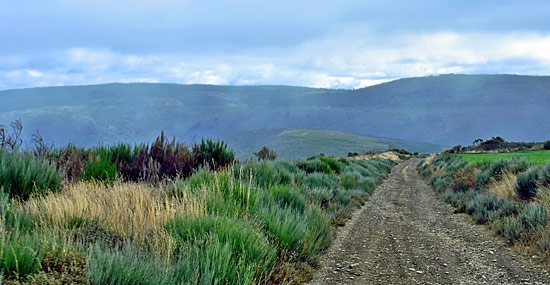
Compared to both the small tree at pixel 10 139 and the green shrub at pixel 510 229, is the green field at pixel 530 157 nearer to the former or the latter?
the green shrub at pixel 510 229

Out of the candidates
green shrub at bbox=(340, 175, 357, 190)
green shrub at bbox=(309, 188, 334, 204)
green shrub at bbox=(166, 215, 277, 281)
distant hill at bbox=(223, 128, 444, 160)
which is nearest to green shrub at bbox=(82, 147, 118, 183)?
green shrub at bbox=(166, 215, 277, 281)

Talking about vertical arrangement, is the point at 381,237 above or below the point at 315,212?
below

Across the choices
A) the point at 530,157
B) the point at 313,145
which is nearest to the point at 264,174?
the point at 530,157

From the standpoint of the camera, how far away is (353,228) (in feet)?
27.3

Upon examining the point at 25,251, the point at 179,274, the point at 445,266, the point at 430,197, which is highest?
the point at 25,251

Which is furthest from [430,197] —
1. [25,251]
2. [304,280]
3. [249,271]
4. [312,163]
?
[25,251]

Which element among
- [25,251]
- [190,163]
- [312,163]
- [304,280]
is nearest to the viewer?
[25,251]

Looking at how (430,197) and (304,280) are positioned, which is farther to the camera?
(430,197)

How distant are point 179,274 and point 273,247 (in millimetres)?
1856

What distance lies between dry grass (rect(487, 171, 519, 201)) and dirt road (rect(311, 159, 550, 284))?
60.8 inches

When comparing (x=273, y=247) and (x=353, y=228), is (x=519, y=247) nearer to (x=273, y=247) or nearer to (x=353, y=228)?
(x=353, y=228)

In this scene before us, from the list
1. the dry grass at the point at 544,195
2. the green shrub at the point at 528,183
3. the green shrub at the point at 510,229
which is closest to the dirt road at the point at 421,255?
the green shrub at the point at 510,229

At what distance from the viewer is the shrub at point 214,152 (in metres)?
12.3

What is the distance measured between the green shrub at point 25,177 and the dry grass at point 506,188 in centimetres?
1158
